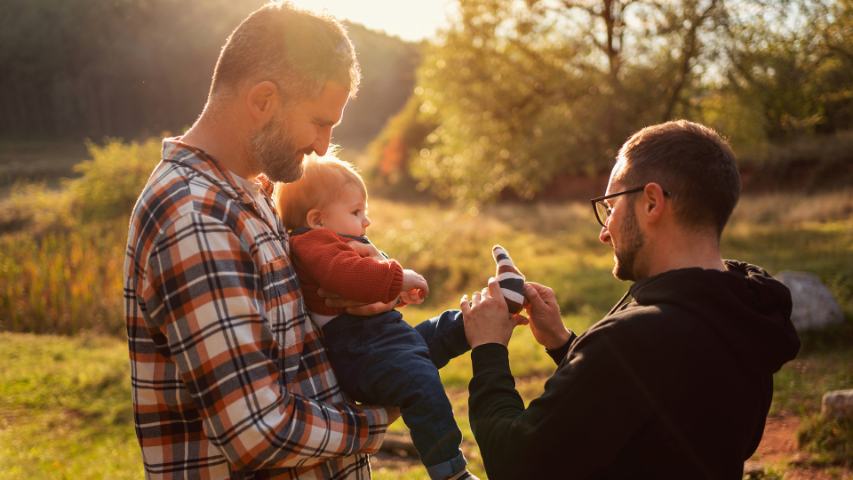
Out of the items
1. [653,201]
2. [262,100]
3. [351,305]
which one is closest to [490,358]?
[351,305]

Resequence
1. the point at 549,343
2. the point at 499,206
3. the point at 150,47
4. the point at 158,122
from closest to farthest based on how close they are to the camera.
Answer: the point at 549,343
the point at 150,47
the point at 158,122
the point at 499,206

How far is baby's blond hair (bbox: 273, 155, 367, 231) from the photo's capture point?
2793 mm

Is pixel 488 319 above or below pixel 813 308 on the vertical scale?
above

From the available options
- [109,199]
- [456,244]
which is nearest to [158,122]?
[456,244]

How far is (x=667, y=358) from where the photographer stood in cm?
191

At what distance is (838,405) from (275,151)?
537 cm

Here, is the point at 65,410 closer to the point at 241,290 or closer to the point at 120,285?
the point at 120,285

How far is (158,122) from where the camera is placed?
12.1m

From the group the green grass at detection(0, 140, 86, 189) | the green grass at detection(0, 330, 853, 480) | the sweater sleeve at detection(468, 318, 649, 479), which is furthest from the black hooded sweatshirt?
the green grass at detection(0, 140, 86, 189)

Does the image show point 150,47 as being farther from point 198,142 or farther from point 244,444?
point 244,444

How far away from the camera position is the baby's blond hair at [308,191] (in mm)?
2793

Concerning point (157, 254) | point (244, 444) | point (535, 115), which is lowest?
point (244, 444)

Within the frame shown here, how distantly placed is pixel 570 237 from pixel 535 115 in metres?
4.96

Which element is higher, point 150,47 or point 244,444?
point 150,47
